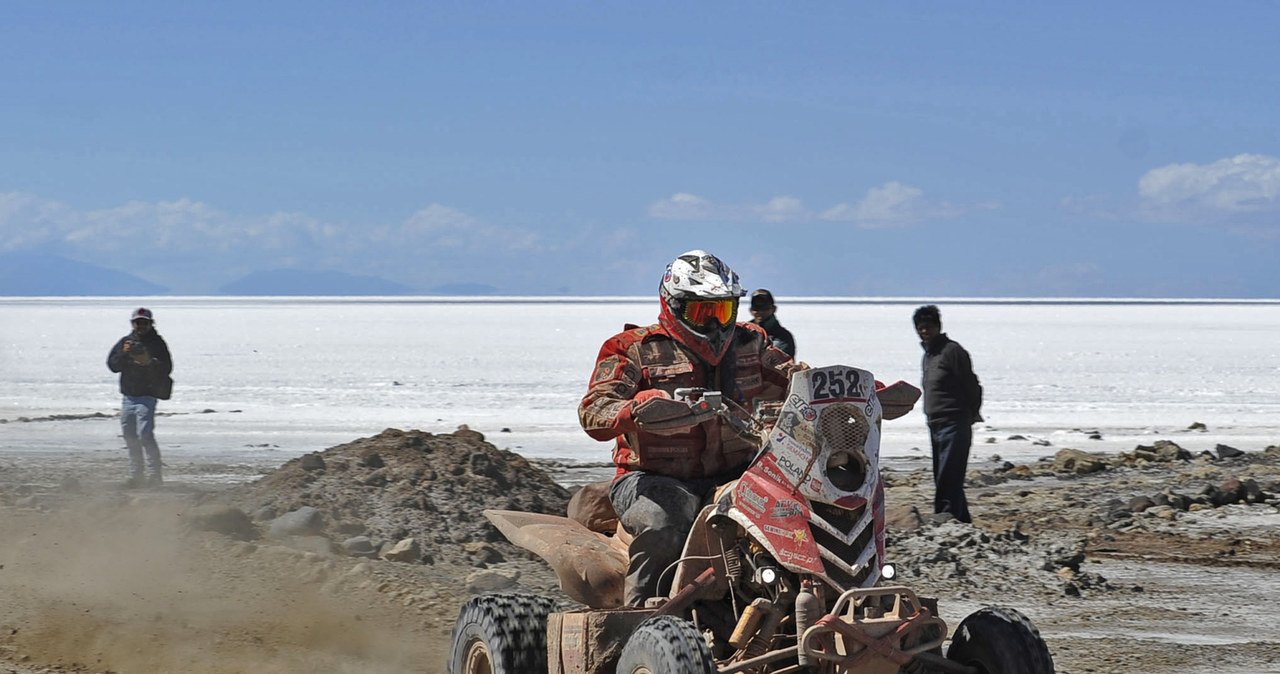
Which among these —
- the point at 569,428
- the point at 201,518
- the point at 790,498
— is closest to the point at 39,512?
the point at 201,518

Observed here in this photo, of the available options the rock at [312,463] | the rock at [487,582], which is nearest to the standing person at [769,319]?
the rock at [487,582]

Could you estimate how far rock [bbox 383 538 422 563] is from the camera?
39.3ft

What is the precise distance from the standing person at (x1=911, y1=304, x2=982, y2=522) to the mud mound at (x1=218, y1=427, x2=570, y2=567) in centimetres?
373

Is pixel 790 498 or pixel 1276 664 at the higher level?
pixel 790 498

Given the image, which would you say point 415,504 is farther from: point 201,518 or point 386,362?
point 386,362

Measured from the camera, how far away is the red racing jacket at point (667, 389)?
665 cm

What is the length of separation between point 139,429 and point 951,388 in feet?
28.5

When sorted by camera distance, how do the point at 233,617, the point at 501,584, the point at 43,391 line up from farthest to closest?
the point at 43,391 < the point at 501,584 < the point at 233,617

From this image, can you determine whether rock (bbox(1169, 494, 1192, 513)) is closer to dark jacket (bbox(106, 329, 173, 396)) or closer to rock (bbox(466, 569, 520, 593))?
rock (bbox(466, 569, 520, 593))

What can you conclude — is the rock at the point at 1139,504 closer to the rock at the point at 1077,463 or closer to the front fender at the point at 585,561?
the rock at the point at 1077,463

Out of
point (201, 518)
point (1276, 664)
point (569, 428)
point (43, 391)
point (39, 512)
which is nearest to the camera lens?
point (1276, 664)

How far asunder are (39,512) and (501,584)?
15.9 ft

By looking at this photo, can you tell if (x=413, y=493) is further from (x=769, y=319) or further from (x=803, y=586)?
(x=803, y=586)

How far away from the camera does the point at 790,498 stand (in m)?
5.71
